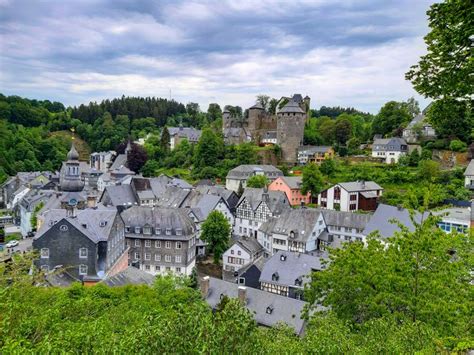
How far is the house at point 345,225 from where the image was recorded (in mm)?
43188

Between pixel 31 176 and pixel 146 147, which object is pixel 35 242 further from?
pixel 146 147

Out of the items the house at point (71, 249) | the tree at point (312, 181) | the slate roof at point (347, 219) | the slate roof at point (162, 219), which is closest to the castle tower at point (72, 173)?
the slate roof at point (162, 219)

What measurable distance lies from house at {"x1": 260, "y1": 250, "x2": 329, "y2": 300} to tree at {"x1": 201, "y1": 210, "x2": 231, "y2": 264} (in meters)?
10.1

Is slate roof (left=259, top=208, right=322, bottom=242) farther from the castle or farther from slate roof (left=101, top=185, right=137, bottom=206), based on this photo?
the castle

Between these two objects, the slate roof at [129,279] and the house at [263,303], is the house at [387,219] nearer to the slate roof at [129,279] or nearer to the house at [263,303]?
the house at [263,303]

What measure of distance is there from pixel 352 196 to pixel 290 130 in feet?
92.5

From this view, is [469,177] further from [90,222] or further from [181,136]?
[181,136]

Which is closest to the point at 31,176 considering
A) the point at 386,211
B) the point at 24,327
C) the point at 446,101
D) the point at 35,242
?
the point at 35,242

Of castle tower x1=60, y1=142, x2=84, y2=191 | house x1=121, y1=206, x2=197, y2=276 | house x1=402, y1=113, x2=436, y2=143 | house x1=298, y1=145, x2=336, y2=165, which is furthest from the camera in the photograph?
house x1=298, y1=145, x2=336, y2=165

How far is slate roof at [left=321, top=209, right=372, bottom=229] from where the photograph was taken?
142 feet

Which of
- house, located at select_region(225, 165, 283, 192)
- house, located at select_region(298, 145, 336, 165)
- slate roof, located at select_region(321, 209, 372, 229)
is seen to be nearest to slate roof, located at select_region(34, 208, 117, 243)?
slate roof, located at select_region(321, 209, 372, 229)

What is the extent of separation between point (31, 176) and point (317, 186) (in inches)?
2419

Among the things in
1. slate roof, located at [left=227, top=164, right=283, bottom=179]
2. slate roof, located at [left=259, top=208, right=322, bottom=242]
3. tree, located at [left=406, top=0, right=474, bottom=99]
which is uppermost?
tree, located at [left=406, top=0, right=474, bottom=99]

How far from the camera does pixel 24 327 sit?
1024 centimetres
